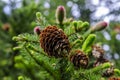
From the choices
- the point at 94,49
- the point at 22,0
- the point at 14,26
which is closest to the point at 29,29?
the point at 14,26

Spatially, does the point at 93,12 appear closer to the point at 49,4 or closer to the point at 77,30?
the point at 49,4

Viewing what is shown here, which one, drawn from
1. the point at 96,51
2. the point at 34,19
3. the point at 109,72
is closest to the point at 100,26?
the point at 96,51

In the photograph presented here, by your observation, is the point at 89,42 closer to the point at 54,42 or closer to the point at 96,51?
the point at 96,51

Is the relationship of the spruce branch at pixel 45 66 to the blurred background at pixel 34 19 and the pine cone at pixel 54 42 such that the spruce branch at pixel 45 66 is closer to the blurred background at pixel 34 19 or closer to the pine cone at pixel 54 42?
the pine cone at pixel 54 42

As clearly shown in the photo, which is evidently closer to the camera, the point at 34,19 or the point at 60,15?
the point at 60,15

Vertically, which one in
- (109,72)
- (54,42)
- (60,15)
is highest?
(60,15)
